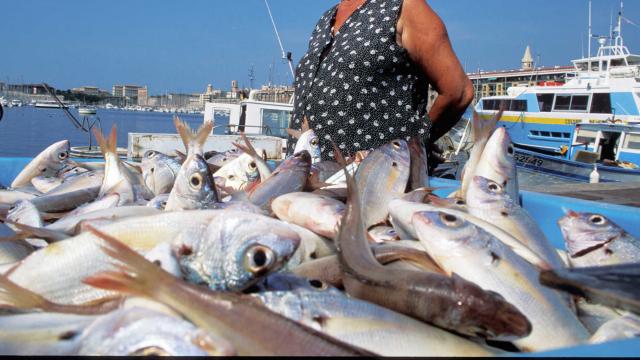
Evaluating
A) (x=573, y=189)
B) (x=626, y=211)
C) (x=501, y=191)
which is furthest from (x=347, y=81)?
(x=573, y=189)

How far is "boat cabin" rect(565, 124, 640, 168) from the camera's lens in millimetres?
16938

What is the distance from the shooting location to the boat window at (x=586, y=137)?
694 inches

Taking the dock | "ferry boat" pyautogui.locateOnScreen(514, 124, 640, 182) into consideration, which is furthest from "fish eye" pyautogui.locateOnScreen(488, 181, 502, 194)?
"ferry boat" pyautogui.locateOnScreen(514, 124, 640, 182)

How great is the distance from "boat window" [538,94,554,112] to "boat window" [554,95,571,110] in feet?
0.86

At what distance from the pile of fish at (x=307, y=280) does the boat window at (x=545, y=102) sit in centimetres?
2092

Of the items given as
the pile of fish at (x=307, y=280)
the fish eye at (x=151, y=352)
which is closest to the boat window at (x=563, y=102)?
the pile of fish at (x=307, y=280)

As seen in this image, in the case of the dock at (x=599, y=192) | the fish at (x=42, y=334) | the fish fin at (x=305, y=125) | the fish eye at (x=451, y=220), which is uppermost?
the fish fin at (x=305, y=125)

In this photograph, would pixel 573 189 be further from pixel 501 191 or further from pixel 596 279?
pixel 596 279

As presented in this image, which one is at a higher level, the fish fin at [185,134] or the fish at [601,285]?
the fish fin at [185,134]

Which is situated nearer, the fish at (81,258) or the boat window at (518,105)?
the fish at (81,258)

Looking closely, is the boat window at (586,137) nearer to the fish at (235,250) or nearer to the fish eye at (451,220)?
the fish eye at (451,220)

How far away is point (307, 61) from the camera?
3.61 meters

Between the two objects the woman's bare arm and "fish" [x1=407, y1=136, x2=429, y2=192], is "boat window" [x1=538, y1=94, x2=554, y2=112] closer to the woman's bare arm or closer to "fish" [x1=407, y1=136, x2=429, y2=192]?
the woman's bare arm

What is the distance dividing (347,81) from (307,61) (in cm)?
52
